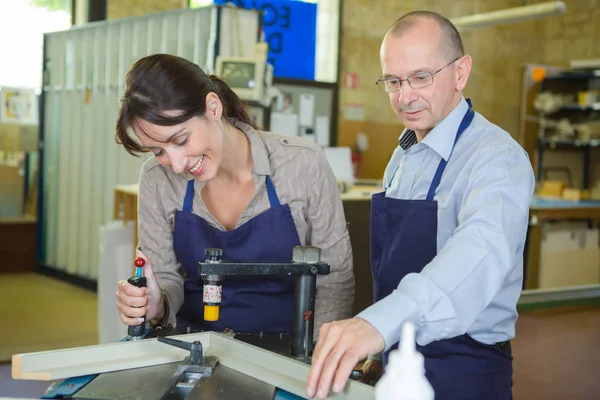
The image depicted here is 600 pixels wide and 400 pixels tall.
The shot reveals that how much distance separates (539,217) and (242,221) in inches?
174

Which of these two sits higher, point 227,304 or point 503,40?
point 503,40

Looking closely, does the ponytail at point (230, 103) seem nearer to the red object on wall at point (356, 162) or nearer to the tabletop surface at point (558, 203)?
the tabletop surface at point (558, 203)

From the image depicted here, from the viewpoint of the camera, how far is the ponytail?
6.47ft

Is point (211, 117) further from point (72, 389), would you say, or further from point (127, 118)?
point (72, 389)

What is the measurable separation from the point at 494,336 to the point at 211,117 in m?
0.89

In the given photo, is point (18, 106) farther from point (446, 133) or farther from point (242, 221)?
point (446, 133)

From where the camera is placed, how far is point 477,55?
28.2ft

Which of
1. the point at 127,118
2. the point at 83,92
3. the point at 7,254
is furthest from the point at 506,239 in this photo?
the point at 7,254

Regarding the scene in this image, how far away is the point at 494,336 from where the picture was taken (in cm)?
150

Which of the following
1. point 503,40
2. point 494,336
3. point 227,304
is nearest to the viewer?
point 494,336

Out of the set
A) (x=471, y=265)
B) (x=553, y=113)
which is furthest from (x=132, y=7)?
(x=471, y=265)

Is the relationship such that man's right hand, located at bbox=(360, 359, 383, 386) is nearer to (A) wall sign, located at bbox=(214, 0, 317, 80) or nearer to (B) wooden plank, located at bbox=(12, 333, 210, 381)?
(B) wooden plank, located at bbox=(12, 333, 210, 381)

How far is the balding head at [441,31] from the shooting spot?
5.14 ft

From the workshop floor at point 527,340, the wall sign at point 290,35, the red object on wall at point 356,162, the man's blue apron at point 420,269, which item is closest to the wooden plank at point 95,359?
the man's blue apron at point 420,269
